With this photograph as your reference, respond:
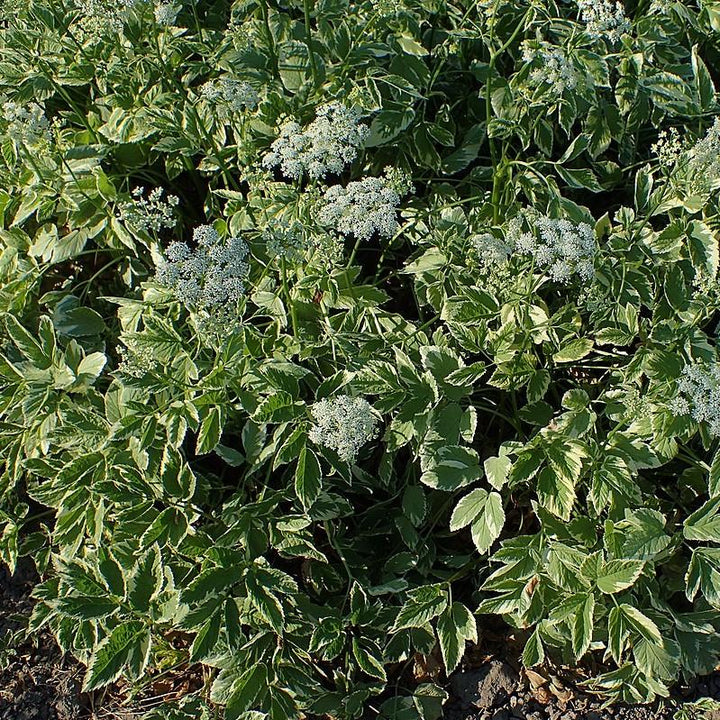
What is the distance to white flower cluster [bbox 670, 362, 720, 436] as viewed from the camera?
7.16ft

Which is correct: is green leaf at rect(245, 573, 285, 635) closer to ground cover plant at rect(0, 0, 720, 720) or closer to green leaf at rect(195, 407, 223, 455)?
ground cover plant at rect(0, 0, 720, 720)

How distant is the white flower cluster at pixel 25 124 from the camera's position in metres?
2.71

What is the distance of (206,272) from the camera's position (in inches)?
86.5

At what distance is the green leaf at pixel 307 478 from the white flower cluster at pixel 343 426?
0.11 m

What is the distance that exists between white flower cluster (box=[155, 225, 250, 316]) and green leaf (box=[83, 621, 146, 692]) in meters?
0.89

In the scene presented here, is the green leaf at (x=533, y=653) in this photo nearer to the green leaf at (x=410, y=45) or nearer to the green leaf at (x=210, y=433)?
the green leaf at (x=210, y=433)

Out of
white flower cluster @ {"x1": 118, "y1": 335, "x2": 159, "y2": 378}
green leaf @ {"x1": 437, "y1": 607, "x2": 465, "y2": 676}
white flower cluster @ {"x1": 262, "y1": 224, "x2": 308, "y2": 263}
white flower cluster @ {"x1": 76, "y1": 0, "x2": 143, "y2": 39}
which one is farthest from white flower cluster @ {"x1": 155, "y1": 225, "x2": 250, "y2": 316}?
green leaf @ {"x1": 437, "y1": 607, "x2": 465, "y2": 676}

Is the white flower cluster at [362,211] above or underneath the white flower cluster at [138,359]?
above

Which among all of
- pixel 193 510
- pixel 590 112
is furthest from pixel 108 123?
pixel 590 112

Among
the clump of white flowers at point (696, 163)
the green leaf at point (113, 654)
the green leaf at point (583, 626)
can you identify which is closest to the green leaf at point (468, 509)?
the green leaf at point (583, 626)

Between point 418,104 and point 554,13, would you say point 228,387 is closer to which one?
point 418,104

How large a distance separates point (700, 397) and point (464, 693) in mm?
1156

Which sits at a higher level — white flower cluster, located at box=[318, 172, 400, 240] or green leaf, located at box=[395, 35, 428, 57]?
green leaf, located at box=[395, 35, 428, 57]

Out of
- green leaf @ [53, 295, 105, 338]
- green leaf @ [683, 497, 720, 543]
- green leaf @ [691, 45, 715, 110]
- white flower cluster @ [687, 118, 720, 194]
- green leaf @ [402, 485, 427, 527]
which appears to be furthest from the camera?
green leaf @ [691, 45, 715, 110]
